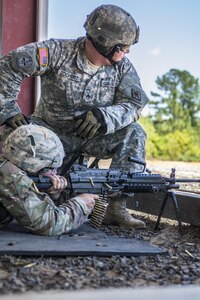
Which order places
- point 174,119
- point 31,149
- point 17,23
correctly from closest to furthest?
point 31,149 → point 17,23 → point 174,119

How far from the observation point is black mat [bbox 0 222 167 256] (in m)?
2.42

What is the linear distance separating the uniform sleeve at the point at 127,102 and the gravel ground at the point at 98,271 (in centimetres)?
89

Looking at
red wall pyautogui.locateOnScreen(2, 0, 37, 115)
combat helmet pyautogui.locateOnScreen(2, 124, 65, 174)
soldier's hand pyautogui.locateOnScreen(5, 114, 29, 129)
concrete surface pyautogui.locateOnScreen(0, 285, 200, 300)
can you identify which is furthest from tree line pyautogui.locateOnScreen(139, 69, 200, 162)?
concrete surface pyautogui.locateOnScreen(0, 285, 200, 300)

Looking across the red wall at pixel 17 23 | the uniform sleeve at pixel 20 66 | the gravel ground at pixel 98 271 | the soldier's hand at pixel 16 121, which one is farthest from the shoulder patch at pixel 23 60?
the red wall at pixel 17 23

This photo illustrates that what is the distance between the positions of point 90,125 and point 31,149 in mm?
631

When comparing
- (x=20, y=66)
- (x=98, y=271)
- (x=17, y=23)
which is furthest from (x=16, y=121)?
(x=17, y=23)

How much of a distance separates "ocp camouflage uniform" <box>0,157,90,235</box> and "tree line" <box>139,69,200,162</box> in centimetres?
592

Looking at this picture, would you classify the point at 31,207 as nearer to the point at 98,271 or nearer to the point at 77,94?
the point at 98,271

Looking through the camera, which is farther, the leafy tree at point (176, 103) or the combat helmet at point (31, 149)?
the leafy tree at point (176, 103)

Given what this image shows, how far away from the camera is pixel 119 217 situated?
11.0ft

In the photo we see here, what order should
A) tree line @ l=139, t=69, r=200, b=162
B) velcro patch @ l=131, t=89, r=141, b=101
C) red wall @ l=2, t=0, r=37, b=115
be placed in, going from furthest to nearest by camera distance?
tree line @ l=139, t=69, r=200, b=162 → red wall @ l=2, t=0, r=37, b=115 → velcro patch @ l=131, t=89, r=141, b=101

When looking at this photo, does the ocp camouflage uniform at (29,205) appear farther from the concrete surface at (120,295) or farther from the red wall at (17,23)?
the red wall at (17,23)

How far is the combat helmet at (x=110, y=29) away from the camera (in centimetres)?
329

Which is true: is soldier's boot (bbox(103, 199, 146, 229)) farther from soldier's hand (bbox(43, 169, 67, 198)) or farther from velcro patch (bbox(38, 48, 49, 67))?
velcro patch (bbox(38, 48, 49, 67))
